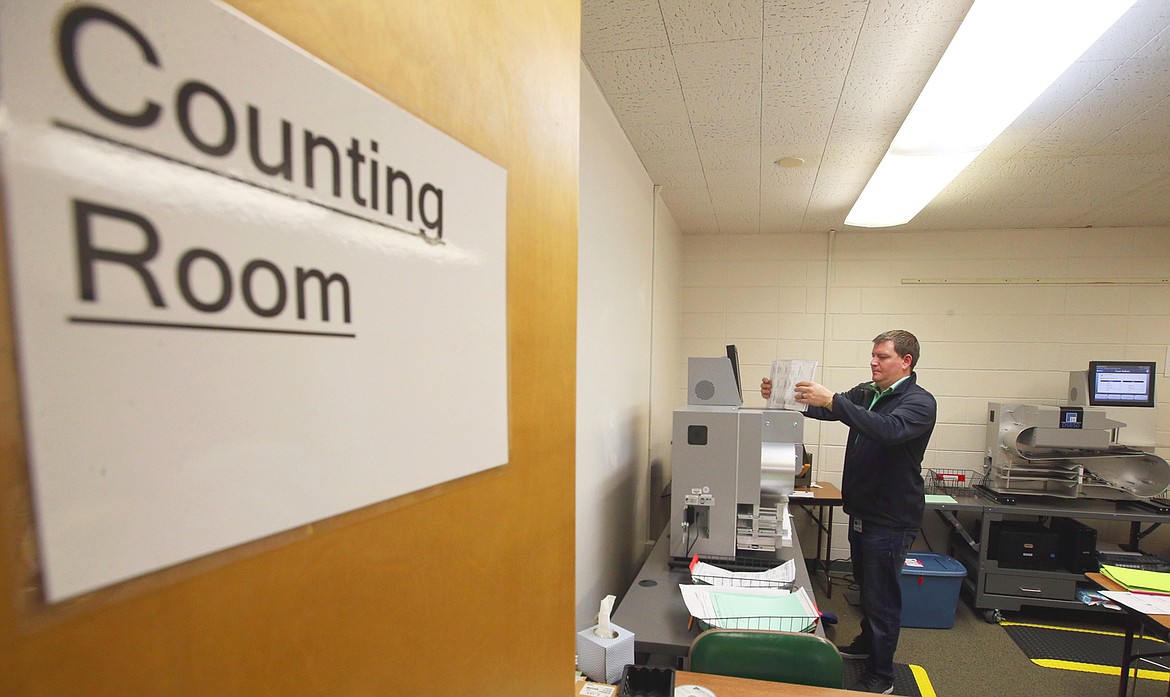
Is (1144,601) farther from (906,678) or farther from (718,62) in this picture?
(718,62)

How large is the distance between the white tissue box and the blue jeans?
1661 mm

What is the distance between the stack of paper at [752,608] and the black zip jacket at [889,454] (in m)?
0.91

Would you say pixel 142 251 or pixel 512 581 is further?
pixel 512 581

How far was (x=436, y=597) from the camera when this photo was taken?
1.58ft

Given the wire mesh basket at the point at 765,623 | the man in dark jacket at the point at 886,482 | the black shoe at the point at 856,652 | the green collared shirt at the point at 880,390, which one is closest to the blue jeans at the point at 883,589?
the man in dark jacket at the point at 886,482

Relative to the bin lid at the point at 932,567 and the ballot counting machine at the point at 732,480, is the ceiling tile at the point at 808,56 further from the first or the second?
the bin lid at the point at 932,567

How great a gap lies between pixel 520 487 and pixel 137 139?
0.47 m

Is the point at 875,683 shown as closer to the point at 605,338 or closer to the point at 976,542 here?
the point at 976,542

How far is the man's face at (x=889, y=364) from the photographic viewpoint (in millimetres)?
2541

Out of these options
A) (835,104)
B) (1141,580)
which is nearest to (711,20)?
(835,104)

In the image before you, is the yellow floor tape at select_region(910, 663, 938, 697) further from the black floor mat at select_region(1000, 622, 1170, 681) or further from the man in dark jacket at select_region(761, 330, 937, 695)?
the black floor mat at select_region(1000, 622, 1170, 681)

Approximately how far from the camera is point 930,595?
126 inches

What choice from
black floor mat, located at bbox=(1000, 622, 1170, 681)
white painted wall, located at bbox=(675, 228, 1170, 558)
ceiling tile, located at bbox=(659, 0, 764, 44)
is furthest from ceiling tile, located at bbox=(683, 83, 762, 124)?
black floor mat, located at bbox=(1000, 622, 1170, 681)

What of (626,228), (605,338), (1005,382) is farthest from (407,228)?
(1005,382)
